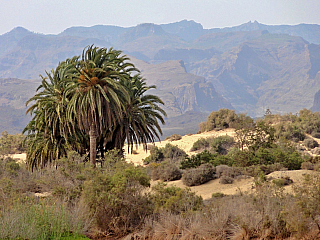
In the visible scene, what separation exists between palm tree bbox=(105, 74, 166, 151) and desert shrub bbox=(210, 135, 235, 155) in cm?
1562

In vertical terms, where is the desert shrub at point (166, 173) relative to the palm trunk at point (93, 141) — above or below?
below

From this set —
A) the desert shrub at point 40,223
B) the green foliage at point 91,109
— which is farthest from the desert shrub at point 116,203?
the green foliage at point 91,109

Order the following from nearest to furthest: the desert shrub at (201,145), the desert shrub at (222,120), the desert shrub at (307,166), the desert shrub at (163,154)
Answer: the desert shrub at (307,166), the desert shrub at (163,154), the desert shrub at (201,145), the desert shrub at (222,120)

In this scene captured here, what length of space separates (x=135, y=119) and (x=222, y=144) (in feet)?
58.1

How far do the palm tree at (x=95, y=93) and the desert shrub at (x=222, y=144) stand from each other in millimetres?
18211

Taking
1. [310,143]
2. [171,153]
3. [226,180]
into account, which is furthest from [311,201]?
[310,143]

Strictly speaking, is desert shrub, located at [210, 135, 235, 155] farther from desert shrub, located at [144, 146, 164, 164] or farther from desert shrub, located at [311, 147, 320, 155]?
desert shrub, located at [311, 147, 320, 155]

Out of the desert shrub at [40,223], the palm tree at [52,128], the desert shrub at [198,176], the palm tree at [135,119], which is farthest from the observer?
the palm tree at [135,119]

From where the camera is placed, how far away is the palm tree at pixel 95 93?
14.6 m

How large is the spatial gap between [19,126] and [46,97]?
19355 cm

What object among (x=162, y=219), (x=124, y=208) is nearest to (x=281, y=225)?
(x=162, y=219)

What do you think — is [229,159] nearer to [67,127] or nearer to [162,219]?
[67,127]

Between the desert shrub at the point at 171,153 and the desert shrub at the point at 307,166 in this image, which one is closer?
the desert shrub at the point at 307,166

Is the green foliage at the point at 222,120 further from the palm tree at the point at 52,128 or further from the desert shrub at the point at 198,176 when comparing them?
the palm tree at the point at 52,128
